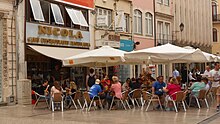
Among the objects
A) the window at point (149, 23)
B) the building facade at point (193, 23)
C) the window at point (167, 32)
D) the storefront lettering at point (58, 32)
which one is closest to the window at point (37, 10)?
the storefront lettering at point (58, 32)

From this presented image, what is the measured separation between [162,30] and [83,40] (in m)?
12.8

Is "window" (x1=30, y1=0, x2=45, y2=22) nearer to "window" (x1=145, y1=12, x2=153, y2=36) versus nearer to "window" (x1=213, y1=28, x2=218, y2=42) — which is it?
"window" (x1=145, y1=12, x2=153, y2=36)

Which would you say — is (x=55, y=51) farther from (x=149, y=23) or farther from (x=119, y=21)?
(x=149, y=23)

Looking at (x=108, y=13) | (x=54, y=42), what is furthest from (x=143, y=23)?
(x=54, y=42)

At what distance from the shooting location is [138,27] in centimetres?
3253

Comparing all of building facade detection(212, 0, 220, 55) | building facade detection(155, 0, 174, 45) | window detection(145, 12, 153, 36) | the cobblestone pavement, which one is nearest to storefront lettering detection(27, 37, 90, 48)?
the cobblestone pavement

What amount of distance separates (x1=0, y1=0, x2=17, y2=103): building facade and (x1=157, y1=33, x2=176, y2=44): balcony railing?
696 inches

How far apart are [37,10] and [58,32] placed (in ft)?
6.69

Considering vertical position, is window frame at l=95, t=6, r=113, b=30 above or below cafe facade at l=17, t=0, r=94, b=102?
above

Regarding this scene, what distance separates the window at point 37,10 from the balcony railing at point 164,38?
622 inches

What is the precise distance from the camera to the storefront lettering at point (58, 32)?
21906 millimetres

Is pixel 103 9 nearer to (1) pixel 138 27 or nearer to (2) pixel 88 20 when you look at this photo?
(2) pixel 88 20

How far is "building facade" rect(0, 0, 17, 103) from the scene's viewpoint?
64.9 ft

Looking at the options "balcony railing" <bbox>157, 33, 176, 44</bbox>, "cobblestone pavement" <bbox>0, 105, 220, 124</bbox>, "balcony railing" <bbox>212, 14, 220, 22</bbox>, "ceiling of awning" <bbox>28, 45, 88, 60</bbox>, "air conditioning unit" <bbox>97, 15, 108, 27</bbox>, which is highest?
"balcony railing" <bbox>212, 14, 220, 22</bbox>
